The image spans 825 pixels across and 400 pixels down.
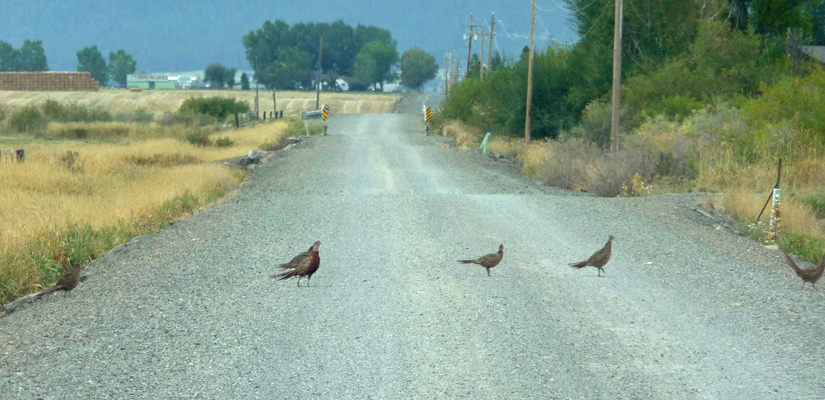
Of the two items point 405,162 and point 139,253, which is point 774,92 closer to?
point 405,162

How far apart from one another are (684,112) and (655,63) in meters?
8.48

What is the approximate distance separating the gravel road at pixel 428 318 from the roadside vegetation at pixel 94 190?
27.2 inches

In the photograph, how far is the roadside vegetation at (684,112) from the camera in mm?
15781

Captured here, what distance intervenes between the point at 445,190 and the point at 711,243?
315 inches

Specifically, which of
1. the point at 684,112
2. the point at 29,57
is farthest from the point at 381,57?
the point at 684,112

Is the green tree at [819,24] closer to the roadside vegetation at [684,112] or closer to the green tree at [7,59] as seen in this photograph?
the roadside vegetation at [684,112]

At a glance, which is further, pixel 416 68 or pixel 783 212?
pixel 416 68

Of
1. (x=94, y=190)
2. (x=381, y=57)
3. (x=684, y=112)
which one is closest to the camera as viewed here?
(x=94, y=190)

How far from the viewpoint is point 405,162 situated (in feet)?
86.9

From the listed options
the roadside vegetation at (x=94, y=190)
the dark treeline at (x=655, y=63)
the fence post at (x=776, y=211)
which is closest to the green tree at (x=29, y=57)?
the roadside vegetation at (x=94, y=190)

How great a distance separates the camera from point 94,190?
749 inches

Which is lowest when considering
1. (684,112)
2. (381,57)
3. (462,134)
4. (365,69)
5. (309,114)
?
(462,134)

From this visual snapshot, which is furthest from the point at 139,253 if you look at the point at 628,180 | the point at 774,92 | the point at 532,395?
the point at 774,92

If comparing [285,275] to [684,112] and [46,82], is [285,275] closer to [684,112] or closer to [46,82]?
[684,112]
